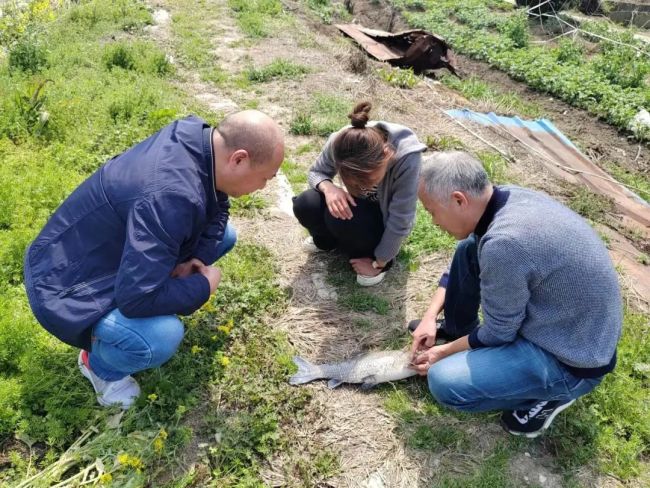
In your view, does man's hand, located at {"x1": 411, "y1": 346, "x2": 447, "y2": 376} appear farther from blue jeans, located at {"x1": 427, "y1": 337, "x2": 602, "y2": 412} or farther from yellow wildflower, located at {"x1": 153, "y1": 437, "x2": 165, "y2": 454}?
yellow wildflower, located at {"x1": 153, "y1": 437, "x2": 165, "y2": 454}

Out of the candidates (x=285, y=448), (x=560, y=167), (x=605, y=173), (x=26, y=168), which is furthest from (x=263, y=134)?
(x=605, y=173)

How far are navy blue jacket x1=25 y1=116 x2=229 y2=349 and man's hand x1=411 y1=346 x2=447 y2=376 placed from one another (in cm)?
123

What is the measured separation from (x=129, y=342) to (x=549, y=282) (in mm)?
1884

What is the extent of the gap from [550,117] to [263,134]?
692 centimetres

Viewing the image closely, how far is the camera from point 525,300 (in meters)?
2.28

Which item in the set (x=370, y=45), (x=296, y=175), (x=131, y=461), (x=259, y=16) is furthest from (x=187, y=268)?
(x=259, y=16)

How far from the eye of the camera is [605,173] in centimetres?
612

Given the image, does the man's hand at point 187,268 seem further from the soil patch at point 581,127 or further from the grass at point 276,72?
the soil patch at point 581,127

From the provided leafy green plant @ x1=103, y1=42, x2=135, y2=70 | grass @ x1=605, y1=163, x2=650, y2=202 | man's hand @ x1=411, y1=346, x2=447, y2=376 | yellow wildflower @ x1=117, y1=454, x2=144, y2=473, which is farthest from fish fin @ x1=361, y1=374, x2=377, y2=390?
leafy green plant @ x1=103, y1=42, x2=135, y2=70

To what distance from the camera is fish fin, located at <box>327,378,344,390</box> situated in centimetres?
293

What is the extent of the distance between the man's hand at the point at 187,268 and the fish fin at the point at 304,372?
826 mm

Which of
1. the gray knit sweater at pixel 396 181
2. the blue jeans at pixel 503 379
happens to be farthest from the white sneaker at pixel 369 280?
the blue jeans at pixel 503 379

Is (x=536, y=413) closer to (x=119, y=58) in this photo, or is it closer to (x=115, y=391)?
(x=115, y=391)

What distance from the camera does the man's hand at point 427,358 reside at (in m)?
2.74
